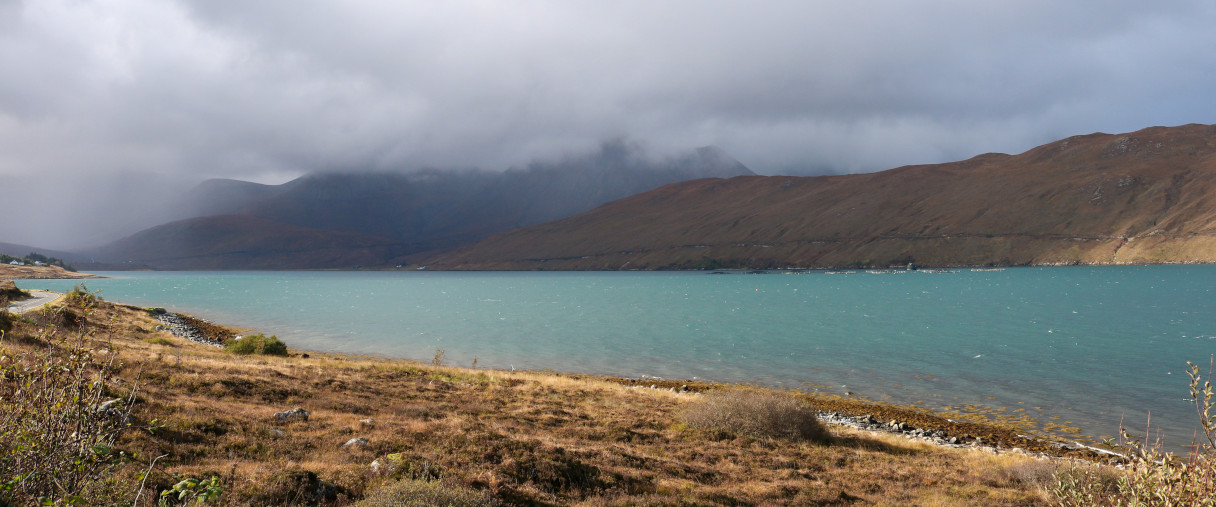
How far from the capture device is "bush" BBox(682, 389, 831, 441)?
774 inches

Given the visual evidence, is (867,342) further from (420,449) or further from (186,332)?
(186,332)

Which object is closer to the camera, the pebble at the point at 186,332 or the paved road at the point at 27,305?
the paved road at the point at 27,305

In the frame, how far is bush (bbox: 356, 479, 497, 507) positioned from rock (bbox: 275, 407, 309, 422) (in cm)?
699

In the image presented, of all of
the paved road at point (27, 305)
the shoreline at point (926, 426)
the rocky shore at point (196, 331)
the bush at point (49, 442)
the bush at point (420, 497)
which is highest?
the bush at point (49, 442)

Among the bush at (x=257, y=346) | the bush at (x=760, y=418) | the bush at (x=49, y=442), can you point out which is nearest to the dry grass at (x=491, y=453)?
the bush at (x=760, y=418)

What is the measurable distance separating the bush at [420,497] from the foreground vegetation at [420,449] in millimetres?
36

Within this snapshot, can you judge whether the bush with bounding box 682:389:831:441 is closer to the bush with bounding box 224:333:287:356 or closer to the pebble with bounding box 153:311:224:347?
the bush with bounding box 224:333:287:356

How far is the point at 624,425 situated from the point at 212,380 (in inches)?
548

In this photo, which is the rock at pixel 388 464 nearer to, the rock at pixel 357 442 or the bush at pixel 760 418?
the rock at pixel 357 442

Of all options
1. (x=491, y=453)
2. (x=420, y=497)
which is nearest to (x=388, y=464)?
(x=491, y=453)

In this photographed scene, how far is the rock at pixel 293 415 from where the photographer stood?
51.1 feet

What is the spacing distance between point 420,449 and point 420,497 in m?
4.49

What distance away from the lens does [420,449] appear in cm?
1357

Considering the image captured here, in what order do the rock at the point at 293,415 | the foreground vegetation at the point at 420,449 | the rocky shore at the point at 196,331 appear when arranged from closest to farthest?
the foreground vegetation at the point at 420,449
the rock at the point at 293,415
the rocky shore at the point at 196,331
